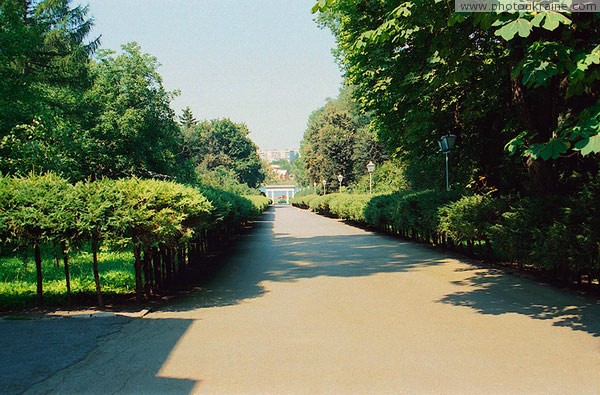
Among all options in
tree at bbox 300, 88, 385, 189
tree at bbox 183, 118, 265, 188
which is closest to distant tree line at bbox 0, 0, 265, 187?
tree at bbox 300, 88, 385, 189

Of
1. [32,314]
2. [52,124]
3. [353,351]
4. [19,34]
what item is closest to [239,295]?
[32,314]

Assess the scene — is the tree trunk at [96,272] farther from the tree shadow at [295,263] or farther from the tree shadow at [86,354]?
the tree shadow at [295,263]

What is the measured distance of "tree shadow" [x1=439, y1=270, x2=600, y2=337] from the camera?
6.45 m

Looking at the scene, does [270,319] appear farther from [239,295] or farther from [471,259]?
[471,259]

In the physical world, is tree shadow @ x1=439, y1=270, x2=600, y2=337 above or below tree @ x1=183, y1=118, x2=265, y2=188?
below

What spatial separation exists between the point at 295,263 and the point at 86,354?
8.00m

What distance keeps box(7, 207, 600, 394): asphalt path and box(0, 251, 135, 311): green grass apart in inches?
46.3

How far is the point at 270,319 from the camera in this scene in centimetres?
680

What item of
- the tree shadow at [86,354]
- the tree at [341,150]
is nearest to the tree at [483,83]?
the tree shadow at [86,354]

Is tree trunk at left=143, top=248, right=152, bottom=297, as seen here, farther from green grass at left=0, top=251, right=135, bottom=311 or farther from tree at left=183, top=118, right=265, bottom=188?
tree at left=183, top=118, right=265, bottom=188

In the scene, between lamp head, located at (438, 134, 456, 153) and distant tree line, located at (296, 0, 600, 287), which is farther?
lamp head, located at (438, 134, 456, 153)

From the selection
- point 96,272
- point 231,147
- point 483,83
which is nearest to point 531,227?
point 483,83

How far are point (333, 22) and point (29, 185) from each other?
33111 mm

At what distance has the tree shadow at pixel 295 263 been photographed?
883 cm
